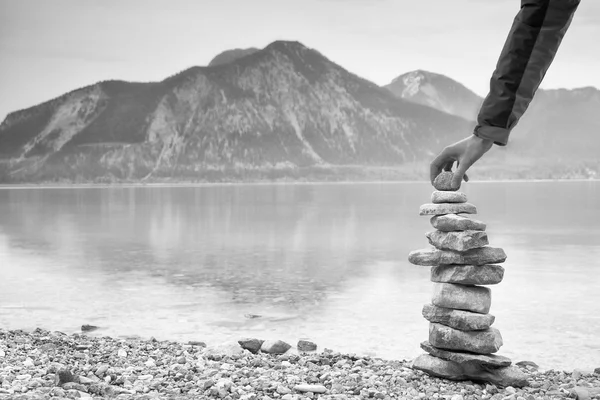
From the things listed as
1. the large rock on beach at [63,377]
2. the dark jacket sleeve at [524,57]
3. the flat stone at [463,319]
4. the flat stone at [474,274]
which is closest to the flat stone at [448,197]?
the flat stone at [474,274]

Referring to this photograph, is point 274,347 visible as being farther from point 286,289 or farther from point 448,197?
point 286,289

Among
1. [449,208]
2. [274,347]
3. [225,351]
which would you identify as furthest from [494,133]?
[274,347]

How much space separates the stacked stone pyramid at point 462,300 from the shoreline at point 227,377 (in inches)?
8.7

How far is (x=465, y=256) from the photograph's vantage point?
8.67 m

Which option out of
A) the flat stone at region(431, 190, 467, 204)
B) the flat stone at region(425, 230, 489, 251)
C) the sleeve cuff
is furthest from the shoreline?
the sleeve cuff

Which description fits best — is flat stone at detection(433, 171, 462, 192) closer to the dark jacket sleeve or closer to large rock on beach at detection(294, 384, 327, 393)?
large rock on beach at detection(294, 384, 327, 393)

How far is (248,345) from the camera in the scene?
11.4 meters

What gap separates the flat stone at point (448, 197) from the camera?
27.9ft

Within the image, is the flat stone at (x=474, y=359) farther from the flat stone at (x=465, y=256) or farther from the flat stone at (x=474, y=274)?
the flat stone at (x=465, y=256)

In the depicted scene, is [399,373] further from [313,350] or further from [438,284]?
[313,350]

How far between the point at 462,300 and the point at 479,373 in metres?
0.90

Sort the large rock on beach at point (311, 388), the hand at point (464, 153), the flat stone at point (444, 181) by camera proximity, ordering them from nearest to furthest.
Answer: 1. the hand at point (464, 153)
2. the flat stone at point (444, 181)
3. the large rock on beach at point (311, 388)

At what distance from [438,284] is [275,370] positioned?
95.5 inches

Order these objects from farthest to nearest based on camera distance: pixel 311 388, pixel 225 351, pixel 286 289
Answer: pixel 286 289 < pixel 225 351 < pixel 311 388
